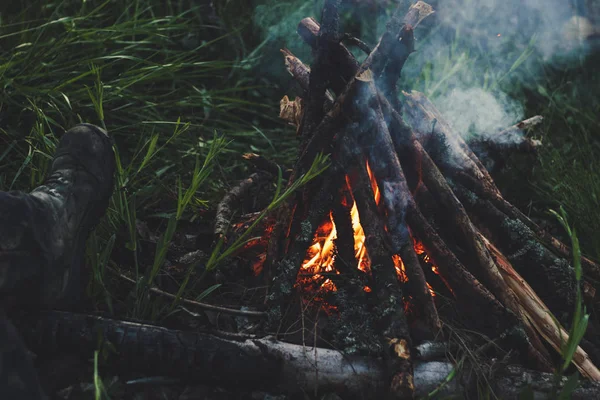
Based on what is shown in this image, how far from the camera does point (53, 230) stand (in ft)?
6.14

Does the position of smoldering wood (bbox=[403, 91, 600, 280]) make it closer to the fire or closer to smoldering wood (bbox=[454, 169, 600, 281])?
smoldering wood (bbox=[454, 169, 600, 281])

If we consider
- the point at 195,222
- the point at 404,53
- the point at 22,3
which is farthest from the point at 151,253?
the point at 22,3

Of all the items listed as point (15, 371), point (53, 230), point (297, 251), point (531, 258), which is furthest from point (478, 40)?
point (15, 371)

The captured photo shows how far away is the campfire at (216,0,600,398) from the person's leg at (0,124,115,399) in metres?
0.66

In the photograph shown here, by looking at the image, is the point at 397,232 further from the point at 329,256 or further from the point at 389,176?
the point at 329,256

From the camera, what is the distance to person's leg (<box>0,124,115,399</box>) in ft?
5.50

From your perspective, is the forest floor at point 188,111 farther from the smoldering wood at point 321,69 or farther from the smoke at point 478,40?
the smoldering wood at point 321,69

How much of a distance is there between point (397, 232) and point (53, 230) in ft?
3.76

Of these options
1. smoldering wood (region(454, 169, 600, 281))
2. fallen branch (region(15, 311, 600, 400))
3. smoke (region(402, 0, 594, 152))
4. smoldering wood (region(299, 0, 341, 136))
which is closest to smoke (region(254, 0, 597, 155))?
smoke (region(402, 0, 594, 152))

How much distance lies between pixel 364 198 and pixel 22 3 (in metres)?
2.44

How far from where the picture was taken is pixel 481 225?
2.56 metres

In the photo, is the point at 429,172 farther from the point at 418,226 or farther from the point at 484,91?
the point at 484,91

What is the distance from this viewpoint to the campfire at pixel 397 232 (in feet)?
7.07

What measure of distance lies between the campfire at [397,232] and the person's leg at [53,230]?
2.18 feet
